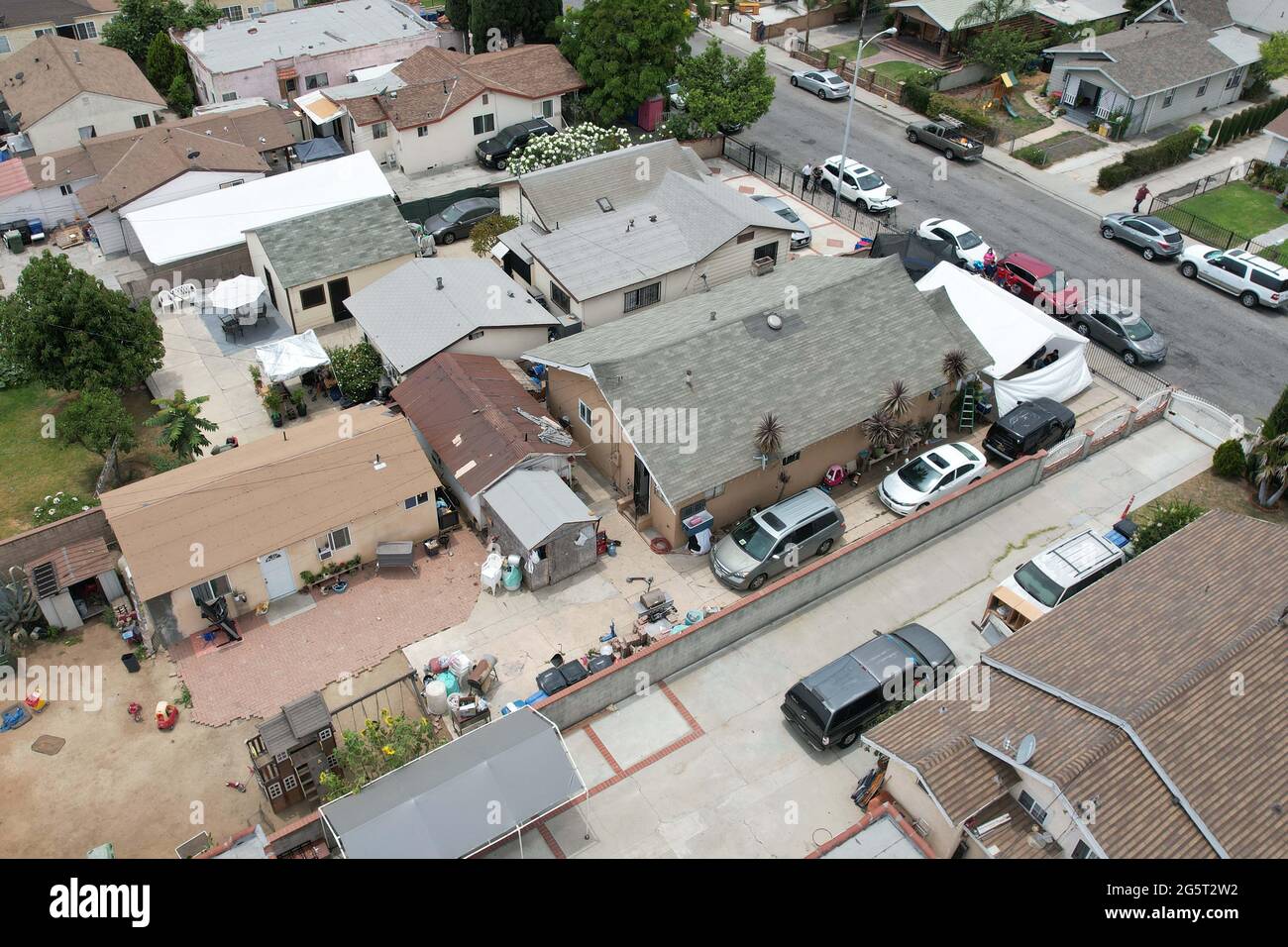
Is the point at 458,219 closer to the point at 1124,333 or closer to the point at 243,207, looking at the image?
the point at 243,207

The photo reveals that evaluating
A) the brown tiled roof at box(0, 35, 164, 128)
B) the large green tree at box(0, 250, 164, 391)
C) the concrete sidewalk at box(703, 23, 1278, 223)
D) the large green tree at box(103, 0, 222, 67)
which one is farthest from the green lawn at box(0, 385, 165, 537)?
the concrete sidewalk at box(703, 23, 1278, 223)

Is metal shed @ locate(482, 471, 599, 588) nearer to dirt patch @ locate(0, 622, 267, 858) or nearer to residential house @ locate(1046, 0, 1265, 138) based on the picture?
dirt patch @ locate(0, 622, 267, 858)

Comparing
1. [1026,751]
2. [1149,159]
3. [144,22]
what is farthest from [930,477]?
[144,22]

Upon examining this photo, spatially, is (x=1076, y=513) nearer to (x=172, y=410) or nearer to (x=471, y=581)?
(x=471, y=581)

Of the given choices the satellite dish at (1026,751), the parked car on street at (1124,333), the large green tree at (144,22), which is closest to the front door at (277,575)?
the satellite dish at (1026,751)

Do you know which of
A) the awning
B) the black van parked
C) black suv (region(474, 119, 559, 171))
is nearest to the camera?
the awning

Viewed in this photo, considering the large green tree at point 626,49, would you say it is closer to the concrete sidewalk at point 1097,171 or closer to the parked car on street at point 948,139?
the parked car on street at point 948,139

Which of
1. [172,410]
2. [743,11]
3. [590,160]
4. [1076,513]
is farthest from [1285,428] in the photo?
[743,11]
